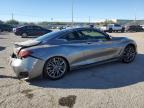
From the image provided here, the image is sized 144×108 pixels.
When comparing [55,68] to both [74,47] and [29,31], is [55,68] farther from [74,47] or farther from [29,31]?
[29,31]

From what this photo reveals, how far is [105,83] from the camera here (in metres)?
6.81

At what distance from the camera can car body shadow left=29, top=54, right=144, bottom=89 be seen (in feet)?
21.9

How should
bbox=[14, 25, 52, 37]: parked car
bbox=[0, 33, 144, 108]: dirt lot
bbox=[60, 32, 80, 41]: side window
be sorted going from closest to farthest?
bbox=[0, 33, 144, 108]: dirt lot < bbox=[60, 32, 80, 41]: side window < bbox=[14, 25, 52, 37]: parked car

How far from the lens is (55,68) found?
7.28m

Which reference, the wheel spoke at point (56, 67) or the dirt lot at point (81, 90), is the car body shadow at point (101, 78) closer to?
the dirt lot at point (81, 90)

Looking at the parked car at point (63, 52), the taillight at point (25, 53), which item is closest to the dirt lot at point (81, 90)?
the parked car at point (63, 52)

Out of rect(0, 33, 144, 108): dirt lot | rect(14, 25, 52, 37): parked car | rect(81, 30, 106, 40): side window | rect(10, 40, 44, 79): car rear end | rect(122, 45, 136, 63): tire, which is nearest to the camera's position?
rect(0, 33, 144, 108): dirt lot

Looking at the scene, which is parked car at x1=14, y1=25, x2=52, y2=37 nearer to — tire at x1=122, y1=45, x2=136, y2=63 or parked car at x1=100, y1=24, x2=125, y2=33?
parked car at x1=100, y1=24, x2=125, y2=33

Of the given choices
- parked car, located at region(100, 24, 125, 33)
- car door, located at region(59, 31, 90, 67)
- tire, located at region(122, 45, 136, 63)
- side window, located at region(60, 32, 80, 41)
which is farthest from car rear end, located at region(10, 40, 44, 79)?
parked car, located at region(100, 24, 125, 33)

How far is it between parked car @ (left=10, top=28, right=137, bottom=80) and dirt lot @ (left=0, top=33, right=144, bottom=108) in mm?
326

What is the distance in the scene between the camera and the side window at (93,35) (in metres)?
8.26

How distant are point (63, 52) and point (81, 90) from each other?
1.56 meters

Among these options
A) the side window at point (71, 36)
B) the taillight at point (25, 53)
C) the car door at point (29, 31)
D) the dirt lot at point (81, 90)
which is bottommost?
the dirt lot at point (81, 90)

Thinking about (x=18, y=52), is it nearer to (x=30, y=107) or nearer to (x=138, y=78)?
(x=30, y=107)
